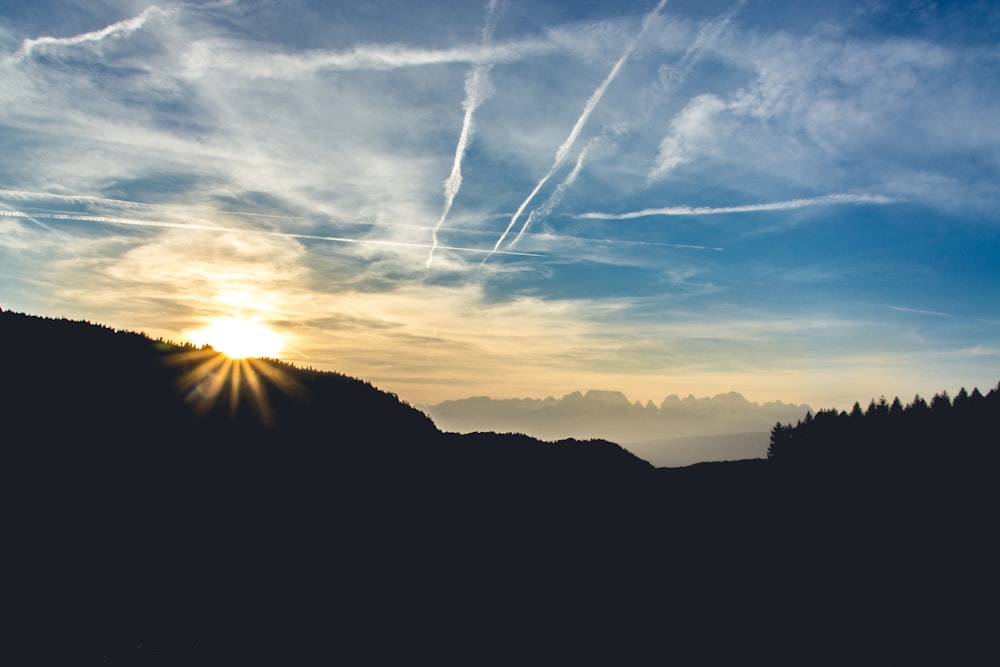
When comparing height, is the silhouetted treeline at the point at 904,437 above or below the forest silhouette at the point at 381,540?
above

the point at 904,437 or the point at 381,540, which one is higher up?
the point at 904,437

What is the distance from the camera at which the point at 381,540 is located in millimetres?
30047

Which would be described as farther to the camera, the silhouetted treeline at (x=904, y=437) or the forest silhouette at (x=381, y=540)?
the silhouetted treeline at (x=904, y=437)

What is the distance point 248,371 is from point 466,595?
2237cm

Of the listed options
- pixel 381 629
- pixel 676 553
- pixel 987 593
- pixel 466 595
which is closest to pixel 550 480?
pixel 676 553

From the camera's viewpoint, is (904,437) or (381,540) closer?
(381,540)

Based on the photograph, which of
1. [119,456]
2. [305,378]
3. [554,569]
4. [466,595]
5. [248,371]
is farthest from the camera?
[305,378]

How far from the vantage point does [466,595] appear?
92.0 feet

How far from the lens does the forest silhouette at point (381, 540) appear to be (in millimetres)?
21016

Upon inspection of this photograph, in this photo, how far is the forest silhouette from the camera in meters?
21.0

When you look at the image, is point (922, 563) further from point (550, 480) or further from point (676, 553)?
point (550, 480)

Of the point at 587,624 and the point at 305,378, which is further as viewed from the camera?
the point at 305,378

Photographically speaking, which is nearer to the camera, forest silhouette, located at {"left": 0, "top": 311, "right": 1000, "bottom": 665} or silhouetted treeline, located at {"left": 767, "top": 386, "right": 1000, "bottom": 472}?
forest silhouette, located at {"left": 0, "top": 311, "right": 1000, "bottom": 665}

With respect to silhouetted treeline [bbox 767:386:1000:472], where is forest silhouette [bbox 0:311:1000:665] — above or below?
below
